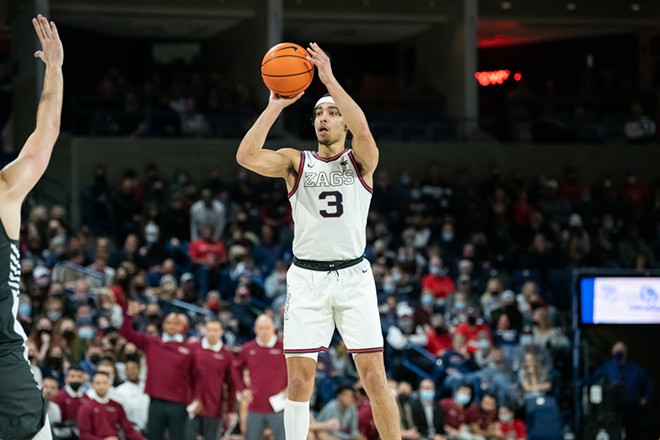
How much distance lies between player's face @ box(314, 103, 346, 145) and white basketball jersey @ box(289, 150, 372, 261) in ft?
0.39

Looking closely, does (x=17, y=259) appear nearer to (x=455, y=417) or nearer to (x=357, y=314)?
(x=357, y=314)

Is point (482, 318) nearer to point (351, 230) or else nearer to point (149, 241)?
point (149, 241)

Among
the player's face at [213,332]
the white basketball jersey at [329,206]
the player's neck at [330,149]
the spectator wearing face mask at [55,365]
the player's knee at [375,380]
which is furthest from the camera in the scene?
the spectator wearing face mask at [55,365]

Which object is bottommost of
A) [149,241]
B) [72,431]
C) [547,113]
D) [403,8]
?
[72,431]

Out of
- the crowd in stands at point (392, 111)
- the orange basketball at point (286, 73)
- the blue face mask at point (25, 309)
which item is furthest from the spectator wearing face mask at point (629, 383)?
the crowd in stands at point (392, 111)

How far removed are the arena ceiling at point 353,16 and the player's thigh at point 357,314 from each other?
18593 mm

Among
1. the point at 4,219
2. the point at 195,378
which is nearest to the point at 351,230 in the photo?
the point at 4,219

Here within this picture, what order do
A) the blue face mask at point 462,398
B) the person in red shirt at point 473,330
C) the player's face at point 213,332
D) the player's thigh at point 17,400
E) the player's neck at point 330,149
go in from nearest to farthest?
the player's thigh at point 17,400 → the player's neck at point 330,149 → the player's face at point 213,332 → the blue face mask at point 462,398 → the person in red shirt at point 473,330

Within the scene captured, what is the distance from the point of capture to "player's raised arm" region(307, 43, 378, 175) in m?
6.42

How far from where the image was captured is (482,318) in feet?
55.5

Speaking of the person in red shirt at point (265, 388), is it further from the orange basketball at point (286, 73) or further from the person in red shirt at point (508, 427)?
the orange basketball at point (286, 73)

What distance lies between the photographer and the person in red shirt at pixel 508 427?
14.1 metres

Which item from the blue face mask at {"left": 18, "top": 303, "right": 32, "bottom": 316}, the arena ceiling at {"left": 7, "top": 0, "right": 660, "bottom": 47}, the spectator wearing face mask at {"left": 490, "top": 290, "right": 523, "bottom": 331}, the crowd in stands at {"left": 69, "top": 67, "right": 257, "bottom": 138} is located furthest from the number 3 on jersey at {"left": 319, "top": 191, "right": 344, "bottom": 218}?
the arena ceiling at {"left": 7, "top": 0, "right": 660, "bottom": 47}

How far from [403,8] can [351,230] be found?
66.9ft
